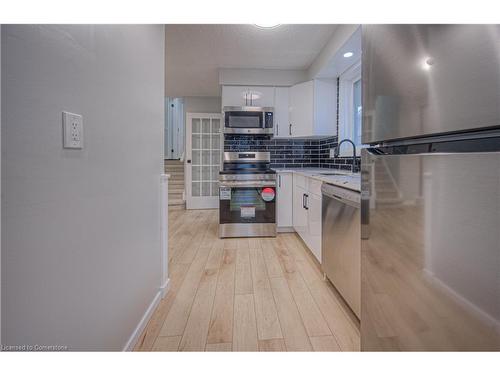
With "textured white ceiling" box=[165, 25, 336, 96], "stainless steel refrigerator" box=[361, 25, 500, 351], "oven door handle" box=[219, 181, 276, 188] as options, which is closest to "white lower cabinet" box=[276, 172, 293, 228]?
"oven door handle" box=[219, 181, 276, 188]

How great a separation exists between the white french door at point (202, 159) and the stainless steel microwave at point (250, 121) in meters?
1.73

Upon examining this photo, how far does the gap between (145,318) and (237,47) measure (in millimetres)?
2898

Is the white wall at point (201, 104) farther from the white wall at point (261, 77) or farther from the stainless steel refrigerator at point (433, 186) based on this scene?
the stainless steel refrigerator at point (433, 186)

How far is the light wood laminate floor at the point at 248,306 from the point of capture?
4.48 ft

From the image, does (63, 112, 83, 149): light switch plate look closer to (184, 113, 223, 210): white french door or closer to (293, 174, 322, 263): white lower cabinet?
(293, 174, 322, 263): white lower cabinet

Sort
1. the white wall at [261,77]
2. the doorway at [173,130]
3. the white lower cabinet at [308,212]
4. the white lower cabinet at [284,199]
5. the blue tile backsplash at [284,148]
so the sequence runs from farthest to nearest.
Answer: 1. the doorway at [173,130]
2. the blue tile backsplash at [284,148]
3. the white wall at [261,77]
4. the white lower cabinet at [284,199]
5. the white lower cabinet at [308,212]

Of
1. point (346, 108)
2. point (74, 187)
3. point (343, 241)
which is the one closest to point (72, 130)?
point (74, 187)

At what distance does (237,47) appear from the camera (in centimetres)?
298

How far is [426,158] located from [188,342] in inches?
55.4

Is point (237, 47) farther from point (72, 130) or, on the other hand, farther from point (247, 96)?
point (72, 130)

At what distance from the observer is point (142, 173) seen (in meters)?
1.44

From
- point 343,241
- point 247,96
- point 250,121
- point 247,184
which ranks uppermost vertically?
point 247,96

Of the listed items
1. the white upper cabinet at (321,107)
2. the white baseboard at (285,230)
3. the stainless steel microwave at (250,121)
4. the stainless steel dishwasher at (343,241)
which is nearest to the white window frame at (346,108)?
the white upper cabinet at (321,107)

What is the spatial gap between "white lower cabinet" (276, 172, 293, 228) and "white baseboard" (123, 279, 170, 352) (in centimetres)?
190
